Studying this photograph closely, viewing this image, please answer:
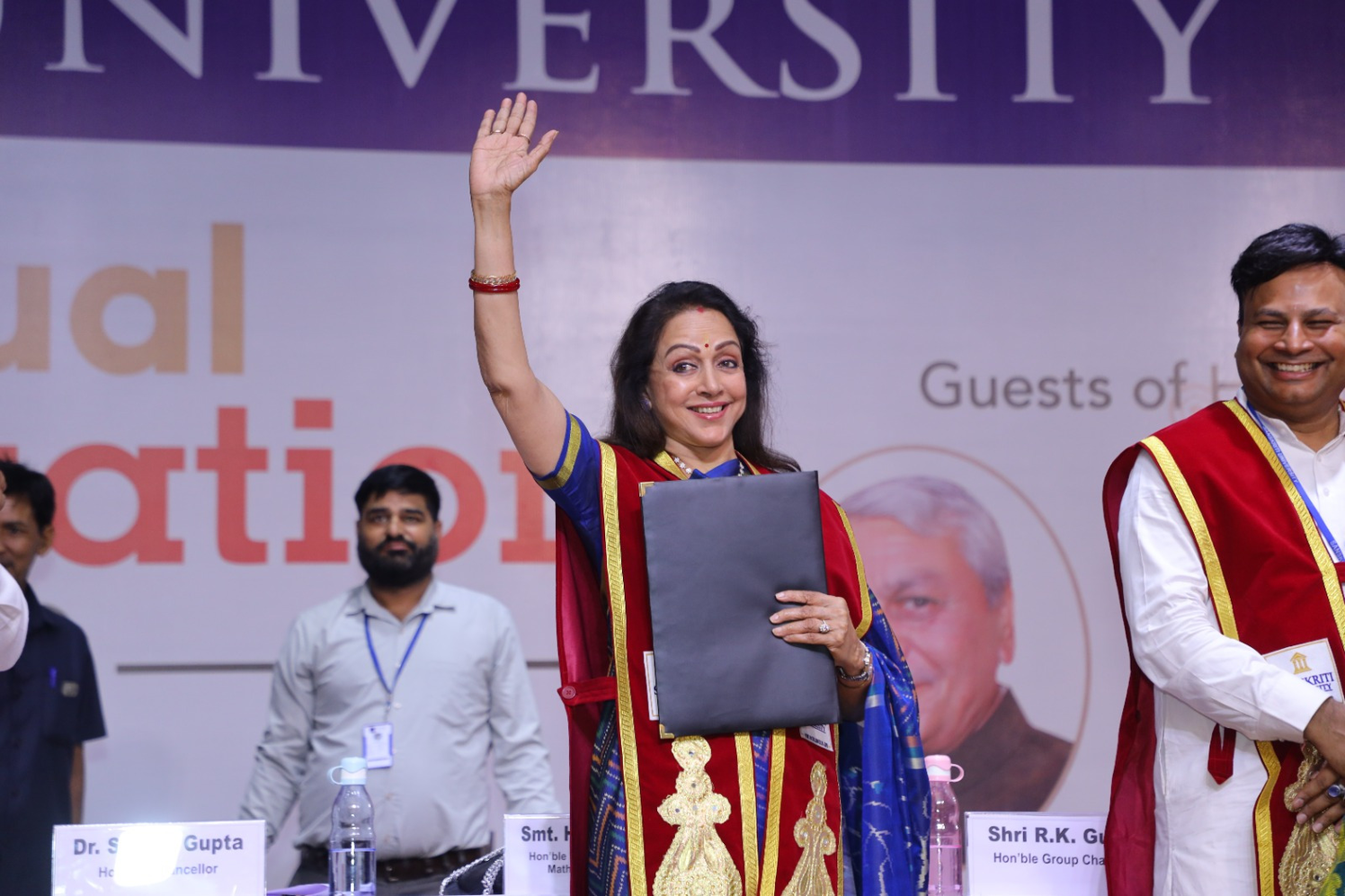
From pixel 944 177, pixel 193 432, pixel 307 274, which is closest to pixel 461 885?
pixel 193 432

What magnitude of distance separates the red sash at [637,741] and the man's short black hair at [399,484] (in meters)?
2.17

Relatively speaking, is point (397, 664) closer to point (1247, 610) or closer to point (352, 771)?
point (352, 771)

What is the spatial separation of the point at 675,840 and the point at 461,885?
2059 millimetres

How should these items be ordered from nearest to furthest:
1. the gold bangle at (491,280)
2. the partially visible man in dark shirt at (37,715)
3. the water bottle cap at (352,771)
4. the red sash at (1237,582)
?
the gold bangle at (491,280) → the red sash at (1237,582) → the water bottle cap at (352,771) → the partially visible man in dark shirt at (37,715)

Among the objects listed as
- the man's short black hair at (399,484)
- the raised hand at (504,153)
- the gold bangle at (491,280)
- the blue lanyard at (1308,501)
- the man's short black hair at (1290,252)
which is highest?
the raised hand at (504,153)

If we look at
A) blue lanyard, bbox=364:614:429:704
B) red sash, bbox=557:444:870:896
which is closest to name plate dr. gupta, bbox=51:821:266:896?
red sash, bbox=557:444:870:896

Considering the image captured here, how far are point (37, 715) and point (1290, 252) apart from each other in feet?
11.1

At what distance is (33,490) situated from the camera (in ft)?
13.4

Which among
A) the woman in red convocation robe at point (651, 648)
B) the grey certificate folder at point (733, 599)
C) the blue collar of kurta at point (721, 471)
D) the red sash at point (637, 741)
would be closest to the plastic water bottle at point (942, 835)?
the woman in red convocation robe at point (651, 648)

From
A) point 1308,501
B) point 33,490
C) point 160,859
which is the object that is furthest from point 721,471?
point 33,490

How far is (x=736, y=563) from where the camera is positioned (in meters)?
2.05

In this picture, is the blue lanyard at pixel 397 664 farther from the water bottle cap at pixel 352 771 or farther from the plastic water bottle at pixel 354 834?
the water bottle cap at pixel 352 771

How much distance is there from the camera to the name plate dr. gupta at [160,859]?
2.24 metres

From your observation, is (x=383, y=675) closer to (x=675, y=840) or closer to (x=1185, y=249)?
(x=675, y=840)
